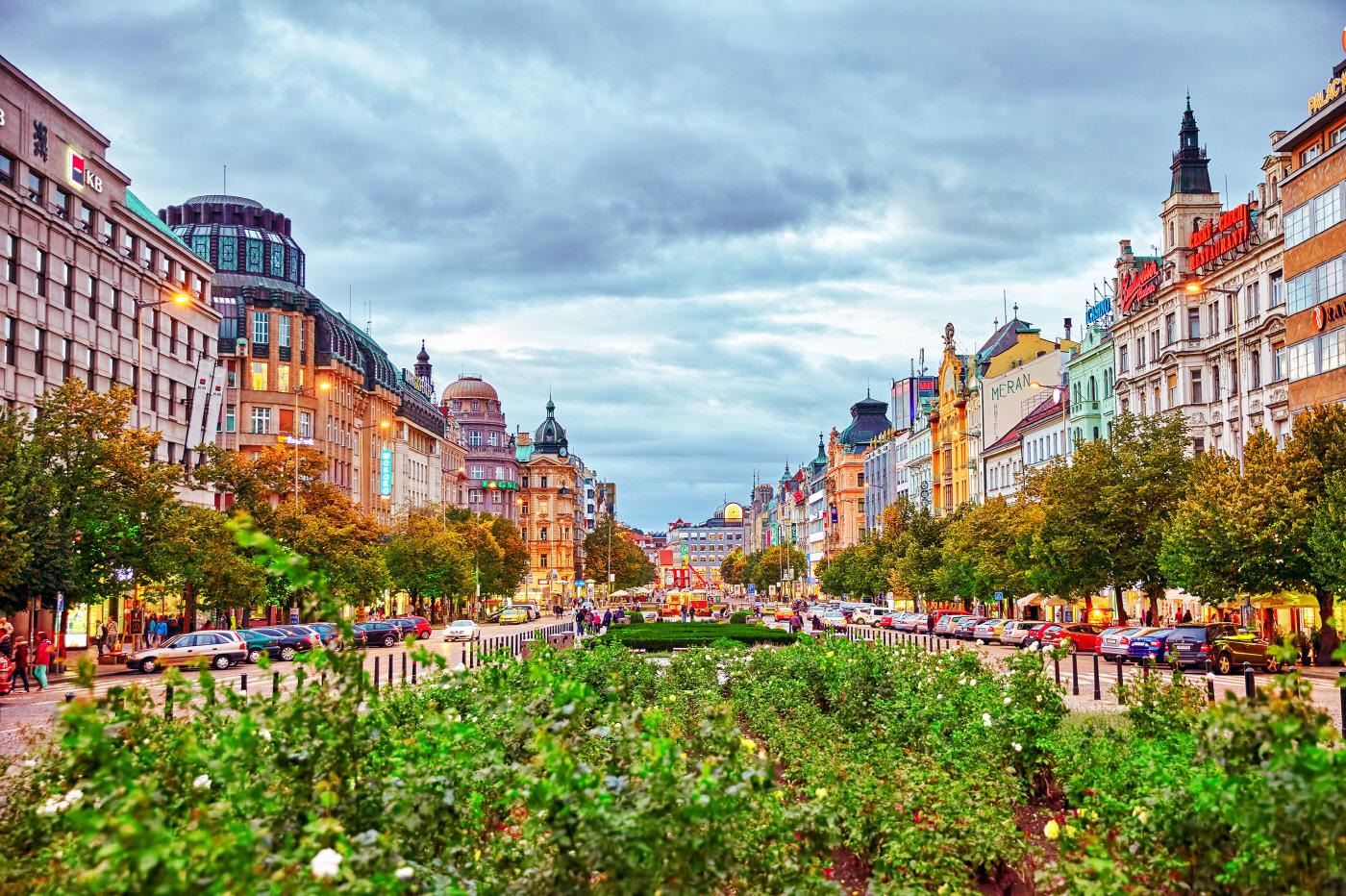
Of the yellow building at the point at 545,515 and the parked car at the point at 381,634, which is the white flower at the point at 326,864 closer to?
the parked car at the point at 381,634

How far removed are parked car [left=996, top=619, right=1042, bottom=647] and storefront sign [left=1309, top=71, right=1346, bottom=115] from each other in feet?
79.4

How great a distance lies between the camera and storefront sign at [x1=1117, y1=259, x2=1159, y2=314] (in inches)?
2737

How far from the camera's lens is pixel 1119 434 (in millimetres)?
57219

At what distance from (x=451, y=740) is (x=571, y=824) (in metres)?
3.18

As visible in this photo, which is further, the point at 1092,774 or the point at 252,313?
the point at 252,313

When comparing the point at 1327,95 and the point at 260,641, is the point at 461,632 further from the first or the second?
the point at 1327,95

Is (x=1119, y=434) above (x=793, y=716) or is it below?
above

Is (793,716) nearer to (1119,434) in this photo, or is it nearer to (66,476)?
(66,476)

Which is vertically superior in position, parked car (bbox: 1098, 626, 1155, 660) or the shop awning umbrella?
the shop awning umbrella

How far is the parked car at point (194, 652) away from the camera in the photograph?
43031mm

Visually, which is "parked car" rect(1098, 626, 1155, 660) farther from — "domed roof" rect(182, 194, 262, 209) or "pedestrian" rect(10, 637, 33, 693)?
"domed roof" rect(182, 194, 262, 209)

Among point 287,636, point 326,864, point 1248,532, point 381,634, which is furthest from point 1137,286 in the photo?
point 326,864

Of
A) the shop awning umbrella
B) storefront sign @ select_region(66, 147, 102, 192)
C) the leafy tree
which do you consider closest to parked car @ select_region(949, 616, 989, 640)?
the shop awning umbrella

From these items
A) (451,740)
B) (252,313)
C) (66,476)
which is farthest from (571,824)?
(252,313)
